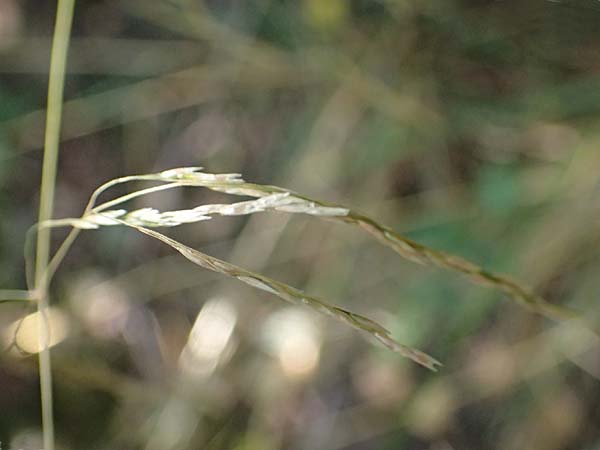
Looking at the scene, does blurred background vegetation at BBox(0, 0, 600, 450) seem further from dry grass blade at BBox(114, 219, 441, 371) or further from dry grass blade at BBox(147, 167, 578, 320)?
dry grass blade at BBox(114, 219, 441, 371)

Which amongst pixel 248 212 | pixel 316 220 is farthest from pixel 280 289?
pixel 316 220

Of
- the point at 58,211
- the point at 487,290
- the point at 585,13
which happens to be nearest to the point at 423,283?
the point at 487,290

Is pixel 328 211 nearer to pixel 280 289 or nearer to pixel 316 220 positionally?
pixel 280 289

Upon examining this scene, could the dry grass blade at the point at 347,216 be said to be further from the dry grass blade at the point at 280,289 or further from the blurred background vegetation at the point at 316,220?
the blurred background vegetation at the point at 316,220

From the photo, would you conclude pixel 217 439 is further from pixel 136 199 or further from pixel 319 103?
pixel 319 103

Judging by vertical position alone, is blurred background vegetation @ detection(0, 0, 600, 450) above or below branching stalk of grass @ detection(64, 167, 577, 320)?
above

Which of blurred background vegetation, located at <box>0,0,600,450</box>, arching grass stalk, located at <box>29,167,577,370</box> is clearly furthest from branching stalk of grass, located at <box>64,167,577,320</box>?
blurred background vegetation, located at <box>0,0,600,450</box>

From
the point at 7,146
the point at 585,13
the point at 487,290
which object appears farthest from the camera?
the point at 7,146

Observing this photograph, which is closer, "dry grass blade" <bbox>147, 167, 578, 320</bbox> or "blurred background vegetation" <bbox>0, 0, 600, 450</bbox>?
"dry grass blade" <bbox>147, 167, 578, 320</bbox>
